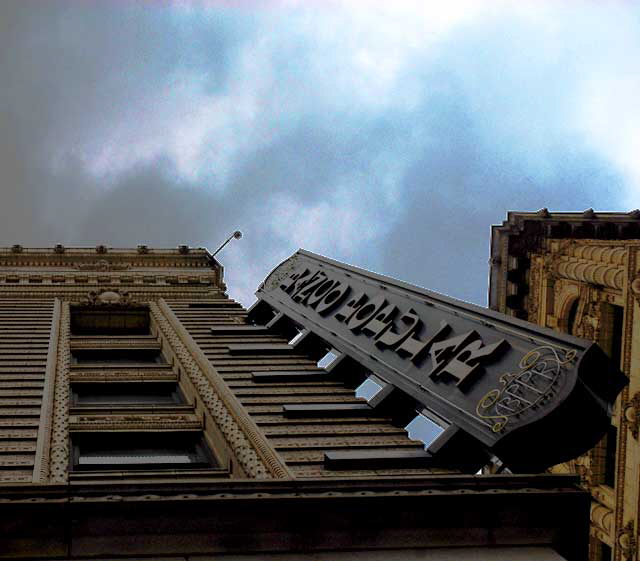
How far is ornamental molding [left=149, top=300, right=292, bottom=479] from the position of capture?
18.3 m

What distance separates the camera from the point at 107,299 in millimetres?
39281

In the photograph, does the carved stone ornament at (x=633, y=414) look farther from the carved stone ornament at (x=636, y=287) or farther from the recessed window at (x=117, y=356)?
the recessed window at (x=117, y=356)

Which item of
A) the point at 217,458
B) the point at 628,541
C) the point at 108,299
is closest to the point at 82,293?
the point at 108,299

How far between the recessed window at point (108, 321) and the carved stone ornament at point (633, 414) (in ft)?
53.5

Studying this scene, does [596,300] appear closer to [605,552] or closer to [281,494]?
[605,552]

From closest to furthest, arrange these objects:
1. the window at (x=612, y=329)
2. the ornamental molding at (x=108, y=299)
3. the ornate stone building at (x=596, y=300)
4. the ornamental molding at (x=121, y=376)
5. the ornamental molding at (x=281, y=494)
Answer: the ornamental molding at (x=281, y=494) < the ornamental molding at (x=121, y=376) < the ornate stone building at (x=596, y=300) < the window at (x=612, y=329) < the ornamental molding at (x=108, y=299)

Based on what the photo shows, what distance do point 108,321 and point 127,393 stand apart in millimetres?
10583

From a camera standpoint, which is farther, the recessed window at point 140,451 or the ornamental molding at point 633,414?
the ornamental molding at point 633,414

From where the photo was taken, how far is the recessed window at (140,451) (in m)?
21.4

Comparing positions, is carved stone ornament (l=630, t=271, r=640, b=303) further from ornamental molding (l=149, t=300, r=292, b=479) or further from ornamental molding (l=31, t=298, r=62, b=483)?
ornamental molding (l=31, t=298, r=62, b=483)

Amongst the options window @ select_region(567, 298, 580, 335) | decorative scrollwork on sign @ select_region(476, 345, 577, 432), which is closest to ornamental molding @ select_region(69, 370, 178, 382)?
decorative scrollwork on sign @ select_region(476, 345, 577, 432)

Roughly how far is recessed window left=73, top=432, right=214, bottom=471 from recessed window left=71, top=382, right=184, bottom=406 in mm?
3780

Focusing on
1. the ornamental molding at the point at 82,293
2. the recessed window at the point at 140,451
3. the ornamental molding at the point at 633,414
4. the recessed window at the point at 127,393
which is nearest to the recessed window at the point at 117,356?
the recessed window at the point at 127,393

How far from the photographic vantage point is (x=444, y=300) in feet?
87.1
